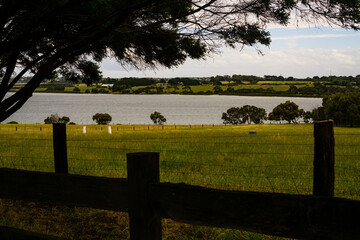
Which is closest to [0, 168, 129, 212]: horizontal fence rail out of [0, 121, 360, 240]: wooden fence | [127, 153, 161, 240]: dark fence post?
[0, 121, 360, 240]: wooden fence

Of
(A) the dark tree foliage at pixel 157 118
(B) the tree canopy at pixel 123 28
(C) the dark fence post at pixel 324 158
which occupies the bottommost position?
(A) the dark tree foliage at pixel 157 118

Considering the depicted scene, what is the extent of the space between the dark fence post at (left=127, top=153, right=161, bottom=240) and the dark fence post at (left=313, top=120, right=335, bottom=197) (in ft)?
9.64

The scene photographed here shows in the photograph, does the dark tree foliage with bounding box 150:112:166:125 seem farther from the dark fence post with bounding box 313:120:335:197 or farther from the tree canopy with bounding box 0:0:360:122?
the dark fence post with bounding box 313:120:335:197

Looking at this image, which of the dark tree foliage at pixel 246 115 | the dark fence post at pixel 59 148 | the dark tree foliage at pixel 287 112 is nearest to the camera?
the dark fence post at pixel 59 148

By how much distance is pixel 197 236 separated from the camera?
16.6 ft

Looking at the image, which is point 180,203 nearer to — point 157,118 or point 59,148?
point 59,148

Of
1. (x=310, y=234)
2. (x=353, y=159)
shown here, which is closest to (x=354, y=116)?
(x=353, y=159)

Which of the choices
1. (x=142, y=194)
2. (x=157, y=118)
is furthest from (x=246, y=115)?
(x=142, y=194)

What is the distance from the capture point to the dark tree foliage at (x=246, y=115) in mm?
114812

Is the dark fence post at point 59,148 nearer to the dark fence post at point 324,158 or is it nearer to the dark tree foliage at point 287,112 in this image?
the dark fence post at point 324,158

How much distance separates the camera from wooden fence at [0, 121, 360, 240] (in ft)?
6.45

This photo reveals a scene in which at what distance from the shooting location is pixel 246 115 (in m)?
117

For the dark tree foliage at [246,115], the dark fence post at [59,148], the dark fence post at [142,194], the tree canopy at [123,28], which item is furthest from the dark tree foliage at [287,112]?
the dark fence post at [142,194]

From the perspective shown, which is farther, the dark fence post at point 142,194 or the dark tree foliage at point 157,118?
the dark tree foliage at point 157,118
